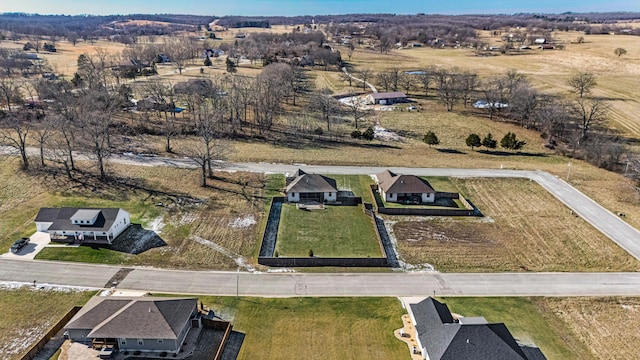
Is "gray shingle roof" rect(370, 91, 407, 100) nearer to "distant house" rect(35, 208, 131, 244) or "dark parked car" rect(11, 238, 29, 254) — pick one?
"distant house" rect(35, 208, 131, 244)

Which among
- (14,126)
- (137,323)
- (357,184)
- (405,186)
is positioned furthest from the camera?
(14,126)

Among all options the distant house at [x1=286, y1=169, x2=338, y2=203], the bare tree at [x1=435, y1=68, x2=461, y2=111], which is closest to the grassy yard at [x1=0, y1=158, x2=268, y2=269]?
the distant house at [x1=286, y1=169, x2=338, y2=203]

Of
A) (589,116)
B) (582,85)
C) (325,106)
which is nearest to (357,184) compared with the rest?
(325,106)

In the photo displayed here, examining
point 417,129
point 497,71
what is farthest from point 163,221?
point 497,71

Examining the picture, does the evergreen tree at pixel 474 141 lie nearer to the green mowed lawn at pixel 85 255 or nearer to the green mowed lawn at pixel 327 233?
the green mowed lawn at pixel 327 233

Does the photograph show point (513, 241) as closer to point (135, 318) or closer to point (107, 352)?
point (135, 318)

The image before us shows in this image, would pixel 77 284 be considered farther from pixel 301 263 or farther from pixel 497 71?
pixel 497 71
